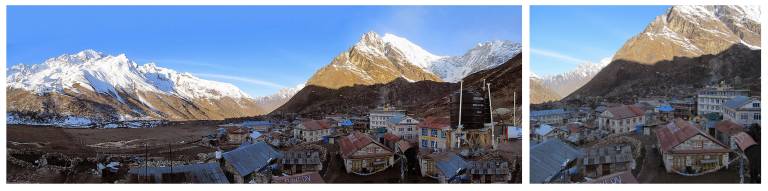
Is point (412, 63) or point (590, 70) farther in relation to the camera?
point (412, 63)

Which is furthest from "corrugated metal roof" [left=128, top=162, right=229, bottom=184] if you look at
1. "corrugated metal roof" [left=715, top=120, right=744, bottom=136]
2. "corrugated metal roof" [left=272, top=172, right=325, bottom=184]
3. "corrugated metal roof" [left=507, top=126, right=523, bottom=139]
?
"corrugated metal roof" [left=715, top=120, right=744, bottom=136]

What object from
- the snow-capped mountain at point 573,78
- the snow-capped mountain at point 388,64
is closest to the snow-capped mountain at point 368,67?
the snow-capped mountain at point 388,64

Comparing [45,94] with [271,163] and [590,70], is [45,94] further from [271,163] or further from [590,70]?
[590,70]

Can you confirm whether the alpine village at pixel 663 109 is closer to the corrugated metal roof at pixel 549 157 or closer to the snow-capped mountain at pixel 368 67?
the corrugated metal roof at pixel 549 157

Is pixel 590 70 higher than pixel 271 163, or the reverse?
pixel 590 70

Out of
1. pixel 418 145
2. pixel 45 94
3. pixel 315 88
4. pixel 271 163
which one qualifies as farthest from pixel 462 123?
pixel 45 94
